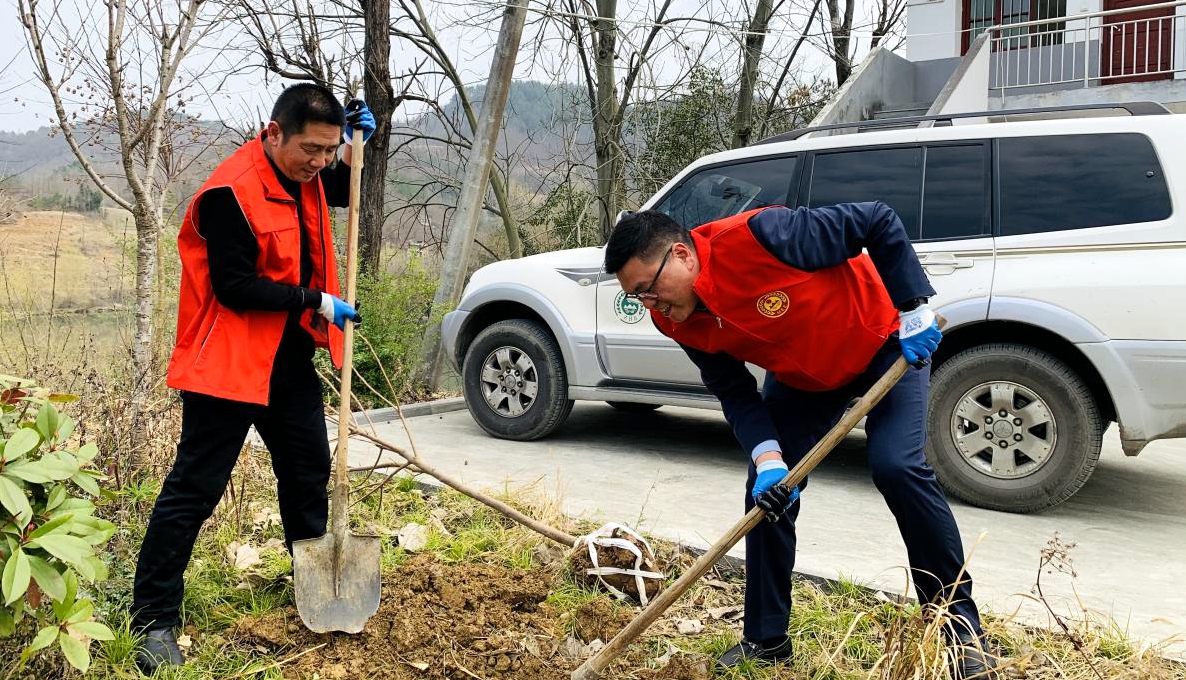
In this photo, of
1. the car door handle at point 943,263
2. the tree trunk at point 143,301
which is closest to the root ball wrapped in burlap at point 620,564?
the tree trunk at point 143,301

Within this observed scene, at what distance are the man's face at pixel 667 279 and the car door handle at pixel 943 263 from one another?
2.91m

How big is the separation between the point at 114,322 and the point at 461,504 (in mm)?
3607

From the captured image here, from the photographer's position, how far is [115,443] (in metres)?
4.21

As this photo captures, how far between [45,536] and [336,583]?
3.70ft

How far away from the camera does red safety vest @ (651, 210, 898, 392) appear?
9.66 ft

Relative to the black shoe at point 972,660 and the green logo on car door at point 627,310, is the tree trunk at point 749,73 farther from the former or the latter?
the black shoe at point 972,660

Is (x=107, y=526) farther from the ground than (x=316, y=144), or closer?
closer

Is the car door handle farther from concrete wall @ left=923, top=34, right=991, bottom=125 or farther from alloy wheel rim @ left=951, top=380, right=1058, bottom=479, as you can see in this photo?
concrete wall @ left=923, top=34, right=991, bottom=125

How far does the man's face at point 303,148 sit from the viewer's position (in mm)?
3215

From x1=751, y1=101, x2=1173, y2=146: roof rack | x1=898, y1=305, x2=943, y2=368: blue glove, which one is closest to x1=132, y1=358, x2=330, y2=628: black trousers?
x1=898, y1=305, x2=943, y2=368: blue glove

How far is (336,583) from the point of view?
132 inches

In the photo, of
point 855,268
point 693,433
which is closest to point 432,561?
point 855,268

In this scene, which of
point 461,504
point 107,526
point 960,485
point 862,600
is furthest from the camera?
point 960,485

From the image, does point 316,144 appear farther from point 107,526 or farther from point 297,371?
point 107,526
